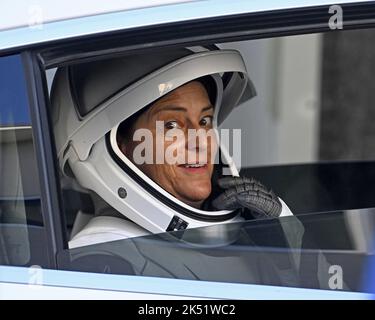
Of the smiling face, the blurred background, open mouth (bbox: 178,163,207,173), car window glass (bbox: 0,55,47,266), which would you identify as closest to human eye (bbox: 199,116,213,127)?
the smiling face

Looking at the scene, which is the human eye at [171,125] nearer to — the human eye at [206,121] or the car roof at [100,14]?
the human eye at [206,121]

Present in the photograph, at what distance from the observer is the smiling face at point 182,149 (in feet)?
7.23

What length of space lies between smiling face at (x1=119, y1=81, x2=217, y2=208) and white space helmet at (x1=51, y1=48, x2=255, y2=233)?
0.05 meters

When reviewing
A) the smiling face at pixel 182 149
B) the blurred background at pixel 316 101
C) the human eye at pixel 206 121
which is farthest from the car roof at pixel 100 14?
the blurred background at pixel 316 101

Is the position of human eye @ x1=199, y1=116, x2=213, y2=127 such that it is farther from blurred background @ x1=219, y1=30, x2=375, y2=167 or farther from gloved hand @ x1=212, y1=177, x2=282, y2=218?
blurred background @ x1=219, y1=30, x2=375, y2=167

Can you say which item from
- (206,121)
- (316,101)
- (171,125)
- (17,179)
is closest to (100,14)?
(17,179)

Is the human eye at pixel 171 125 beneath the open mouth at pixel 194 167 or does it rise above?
above

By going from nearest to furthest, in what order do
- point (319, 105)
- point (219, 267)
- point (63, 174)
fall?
point (219, 267)
point (63, 174)
point (319, 105)

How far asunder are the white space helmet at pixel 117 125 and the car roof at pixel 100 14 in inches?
10.2

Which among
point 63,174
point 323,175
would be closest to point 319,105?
point 323,175

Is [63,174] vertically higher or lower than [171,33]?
lower
